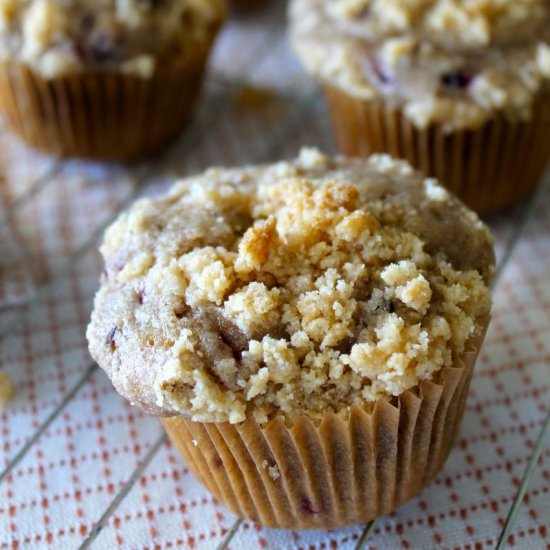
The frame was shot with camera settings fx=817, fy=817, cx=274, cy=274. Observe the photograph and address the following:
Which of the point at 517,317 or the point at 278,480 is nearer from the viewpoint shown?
the point at 278,480

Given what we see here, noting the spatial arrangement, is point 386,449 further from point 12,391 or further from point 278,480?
point 12,391

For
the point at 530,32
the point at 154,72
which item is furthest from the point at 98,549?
the point at 530,32

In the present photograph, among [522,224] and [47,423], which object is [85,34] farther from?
[522,224]

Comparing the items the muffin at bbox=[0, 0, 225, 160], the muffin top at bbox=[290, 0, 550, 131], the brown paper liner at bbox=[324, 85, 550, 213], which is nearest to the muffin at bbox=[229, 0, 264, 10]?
the muffin at bbox=[0, 0, 225, 160]

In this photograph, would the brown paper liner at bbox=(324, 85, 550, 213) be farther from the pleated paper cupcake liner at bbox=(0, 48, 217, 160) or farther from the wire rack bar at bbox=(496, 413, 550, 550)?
the wire rack bar at bbox=(496, 413, 550, 550)

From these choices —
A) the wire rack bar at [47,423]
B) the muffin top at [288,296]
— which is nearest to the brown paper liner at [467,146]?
the muffin top at [288,296]

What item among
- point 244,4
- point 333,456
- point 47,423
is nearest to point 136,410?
point 47,423
